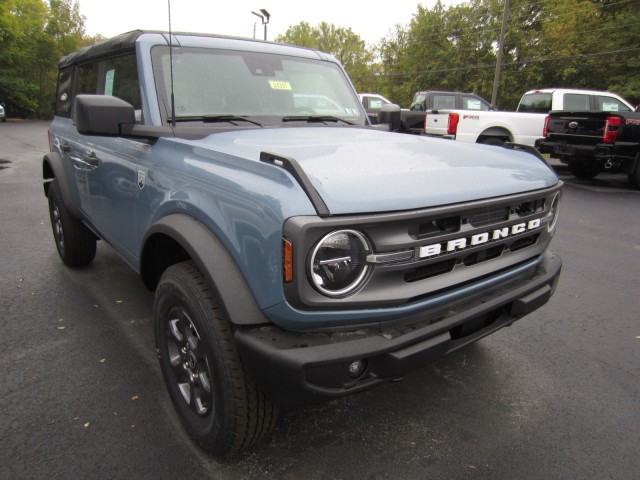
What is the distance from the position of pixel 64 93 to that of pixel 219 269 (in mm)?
3625

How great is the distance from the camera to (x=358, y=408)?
8.29 feet

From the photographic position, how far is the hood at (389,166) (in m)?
1.74

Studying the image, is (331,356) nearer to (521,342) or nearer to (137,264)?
(137,264)

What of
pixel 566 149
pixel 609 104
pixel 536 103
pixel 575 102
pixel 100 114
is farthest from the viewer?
pixel 536 103

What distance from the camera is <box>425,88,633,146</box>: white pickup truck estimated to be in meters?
11.5

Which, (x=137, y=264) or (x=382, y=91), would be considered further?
(x=382, y=91)

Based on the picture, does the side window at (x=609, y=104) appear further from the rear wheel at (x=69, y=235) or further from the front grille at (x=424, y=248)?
the rear wheel at (x=69, y=235)

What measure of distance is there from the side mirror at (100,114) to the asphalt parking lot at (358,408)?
142 centimetres

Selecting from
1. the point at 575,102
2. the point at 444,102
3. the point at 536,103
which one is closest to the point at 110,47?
the point at 575,102

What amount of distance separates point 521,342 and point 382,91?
50170mm

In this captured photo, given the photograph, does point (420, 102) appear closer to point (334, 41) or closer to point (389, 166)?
point (389, 166)

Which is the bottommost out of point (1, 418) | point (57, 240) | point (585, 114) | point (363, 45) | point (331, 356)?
point (1, 418)

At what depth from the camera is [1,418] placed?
2383 millimetres

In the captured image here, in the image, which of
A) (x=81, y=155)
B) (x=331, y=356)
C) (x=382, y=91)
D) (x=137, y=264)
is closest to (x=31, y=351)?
(x=137, y=264)
